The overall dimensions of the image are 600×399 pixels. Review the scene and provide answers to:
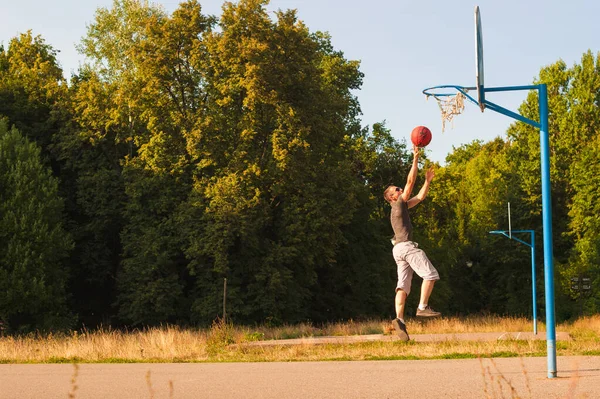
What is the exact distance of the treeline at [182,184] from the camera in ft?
120

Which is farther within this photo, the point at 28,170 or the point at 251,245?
the point at 251,245

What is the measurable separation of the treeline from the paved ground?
22.4m

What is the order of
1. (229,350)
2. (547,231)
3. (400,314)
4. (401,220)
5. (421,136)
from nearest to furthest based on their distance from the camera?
1. (547,231)
2. (401,220)
3. (421,136)
4. (400,314)
5. (229,350)

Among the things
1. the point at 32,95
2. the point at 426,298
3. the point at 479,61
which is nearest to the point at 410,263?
the point at 426,298

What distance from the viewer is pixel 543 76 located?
195 ft

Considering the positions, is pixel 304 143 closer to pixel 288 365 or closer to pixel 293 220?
pixel 293 220

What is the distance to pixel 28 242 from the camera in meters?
35.0

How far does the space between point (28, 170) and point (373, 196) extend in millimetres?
20641

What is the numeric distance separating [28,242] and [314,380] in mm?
26267

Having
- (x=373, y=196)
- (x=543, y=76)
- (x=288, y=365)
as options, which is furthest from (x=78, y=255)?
(x=543, y=76)

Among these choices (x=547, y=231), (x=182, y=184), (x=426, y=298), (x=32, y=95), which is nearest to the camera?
(x=547, y=231)

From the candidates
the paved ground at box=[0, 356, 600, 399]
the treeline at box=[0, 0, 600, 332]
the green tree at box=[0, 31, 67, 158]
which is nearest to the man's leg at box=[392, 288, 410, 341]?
the paved ground at box=[0, 356, 600, 399]

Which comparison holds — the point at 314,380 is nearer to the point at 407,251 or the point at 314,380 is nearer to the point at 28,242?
the point at 407,251

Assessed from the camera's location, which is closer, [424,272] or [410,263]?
[424,272]
